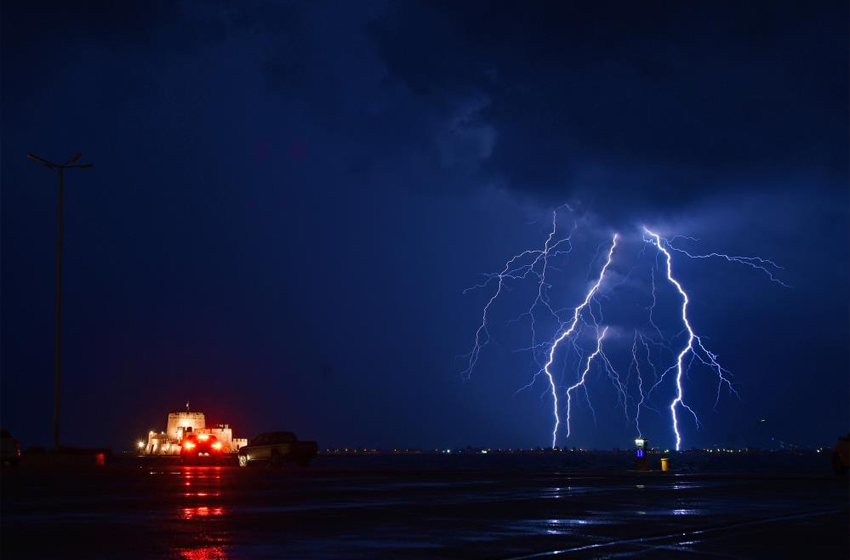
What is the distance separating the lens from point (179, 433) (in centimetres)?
8025

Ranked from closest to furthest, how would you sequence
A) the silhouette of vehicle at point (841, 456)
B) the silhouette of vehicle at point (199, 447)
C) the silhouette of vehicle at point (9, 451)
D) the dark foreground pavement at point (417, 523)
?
1. the dark foreground pavement at point (417, 523)
2. the silhouette of vehicle at point (841, 456)
3. the silhouette of vehicle at point (9, 451)
4. the silhouette of vehicle at point (199, 447)

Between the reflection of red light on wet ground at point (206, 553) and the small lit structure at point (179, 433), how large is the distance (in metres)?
68.2

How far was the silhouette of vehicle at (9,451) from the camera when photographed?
1654 inches

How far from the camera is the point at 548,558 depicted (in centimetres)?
1020

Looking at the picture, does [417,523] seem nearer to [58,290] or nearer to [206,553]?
[206,553]

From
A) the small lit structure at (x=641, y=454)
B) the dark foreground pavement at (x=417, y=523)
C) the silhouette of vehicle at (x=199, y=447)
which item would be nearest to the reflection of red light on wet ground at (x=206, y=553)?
the dark foreground pavement at (x=417, y=523)

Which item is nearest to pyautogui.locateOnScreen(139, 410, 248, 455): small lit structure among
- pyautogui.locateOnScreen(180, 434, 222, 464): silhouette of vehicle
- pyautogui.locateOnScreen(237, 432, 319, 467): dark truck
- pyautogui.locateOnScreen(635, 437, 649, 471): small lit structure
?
pyautogui.locateOnScreen(180, 434, 222, 464): silhouette of vehicle

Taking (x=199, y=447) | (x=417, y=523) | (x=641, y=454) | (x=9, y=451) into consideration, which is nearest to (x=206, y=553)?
(x=417, y=523)

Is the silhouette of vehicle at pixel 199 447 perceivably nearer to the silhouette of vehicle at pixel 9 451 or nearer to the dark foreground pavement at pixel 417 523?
the silhouette of vehicle at pixel 9 451

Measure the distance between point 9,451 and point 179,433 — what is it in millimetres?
38105

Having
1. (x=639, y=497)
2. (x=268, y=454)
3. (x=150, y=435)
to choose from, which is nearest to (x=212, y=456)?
(x=268, y=454)

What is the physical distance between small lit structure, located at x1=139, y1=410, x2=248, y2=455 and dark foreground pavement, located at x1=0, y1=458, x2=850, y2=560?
186ft

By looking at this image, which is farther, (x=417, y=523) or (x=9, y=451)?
(x=9, y=451)

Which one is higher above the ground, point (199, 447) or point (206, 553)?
point (206, 553)
